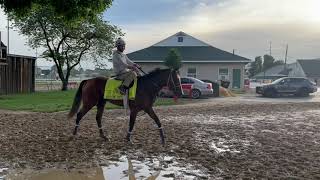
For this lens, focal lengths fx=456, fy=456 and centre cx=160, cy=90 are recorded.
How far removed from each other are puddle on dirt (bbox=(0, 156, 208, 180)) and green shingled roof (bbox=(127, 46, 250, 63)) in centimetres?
3801

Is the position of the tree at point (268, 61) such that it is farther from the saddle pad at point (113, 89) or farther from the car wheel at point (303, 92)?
the saddle pad at point (113, 89)

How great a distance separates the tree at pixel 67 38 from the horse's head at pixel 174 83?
31.9 m

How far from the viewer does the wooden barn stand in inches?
1324

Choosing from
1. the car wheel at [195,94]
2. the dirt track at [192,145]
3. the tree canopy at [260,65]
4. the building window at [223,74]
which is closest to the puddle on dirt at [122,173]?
the dirt track at [192,145]

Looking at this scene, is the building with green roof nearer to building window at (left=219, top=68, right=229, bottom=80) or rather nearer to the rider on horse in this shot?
building window at (left=219, top=68, right=229, bottom=80)

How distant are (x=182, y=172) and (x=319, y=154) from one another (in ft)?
11.1

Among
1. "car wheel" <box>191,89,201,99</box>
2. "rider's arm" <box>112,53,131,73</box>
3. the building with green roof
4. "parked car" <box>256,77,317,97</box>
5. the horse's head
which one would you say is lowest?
"car wheel" <box>191,89,201,99</box>

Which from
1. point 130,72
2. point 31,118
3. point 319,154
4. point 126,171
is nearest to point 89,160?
point 126,171

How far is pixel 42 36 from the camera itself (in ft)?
141

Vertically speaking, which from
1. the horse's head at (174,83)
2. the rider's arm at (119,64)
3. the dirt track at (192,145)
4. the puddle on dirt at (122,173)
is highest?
the rider's arm at (119,64)

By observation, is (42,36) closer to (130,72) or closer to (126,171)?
(130,72)

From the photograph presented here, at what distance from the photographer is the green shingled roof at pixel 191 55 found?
46219 millimetres

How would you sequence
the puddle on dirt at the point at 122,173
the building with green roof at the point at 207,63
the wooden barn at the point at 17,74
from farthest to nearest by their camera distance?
the building with green roof at the point at 207,63
the wooden barn at the point at 17,74
the puddle on dirt at the point at 122,173

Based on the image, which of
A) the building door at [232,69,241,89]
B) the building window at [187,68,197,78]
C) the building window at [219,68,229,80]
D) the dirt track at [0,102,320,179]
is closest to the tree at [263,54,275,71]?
the building door at [232,69,241,89]
